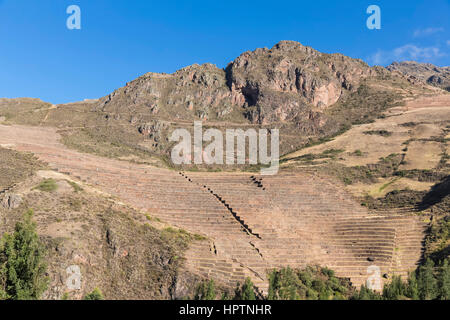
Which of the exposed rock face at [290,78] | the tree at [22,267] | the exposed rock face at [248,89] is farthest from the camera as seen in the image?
the exposed rock face at [290,78]

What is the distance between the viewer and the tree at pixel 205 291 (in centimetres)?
1889

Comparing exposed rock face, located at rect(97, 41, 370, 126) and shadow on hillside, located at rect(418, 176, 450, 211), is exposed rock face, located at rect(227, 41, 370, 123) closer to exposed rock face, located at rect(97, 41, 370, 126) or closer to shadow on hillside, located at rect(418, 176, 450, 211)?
exposed rock face, located at rect(97, 41, 370, 126)

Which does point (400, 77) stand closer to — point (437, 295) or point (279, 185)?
point (279, 185)

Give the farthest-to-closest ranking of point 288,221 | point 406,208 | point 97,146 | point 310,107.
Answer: point 310,107, point 97,146, point 406,208, point 288,221

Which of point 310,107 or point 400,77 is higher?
point 400,77

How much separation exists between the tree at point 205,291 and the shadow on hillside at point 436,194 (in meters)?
28.4

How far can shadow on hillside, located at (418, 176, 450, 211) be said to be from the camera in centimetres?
3875

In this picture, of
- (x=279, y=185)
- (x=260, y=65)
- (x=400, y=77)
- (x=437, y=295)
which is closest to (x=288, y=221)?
(x=279, y=185)

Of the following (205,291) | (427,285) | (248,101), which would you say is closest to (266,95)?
(248,101)

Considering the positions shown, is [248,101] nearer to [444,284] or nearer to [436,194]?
[436,194]

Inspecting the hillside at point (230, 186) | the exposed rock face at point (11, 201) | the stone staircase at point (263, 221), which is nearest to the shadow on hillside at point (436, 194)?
the hillside at point (230, 186)

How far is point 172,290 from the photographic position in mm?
23734

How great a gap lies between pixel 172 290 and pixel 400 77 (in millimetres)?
103932

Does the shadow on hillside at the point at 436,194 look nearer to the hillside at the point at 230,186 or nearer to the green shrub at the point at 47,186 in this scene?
the hillside at the point at 230,186
